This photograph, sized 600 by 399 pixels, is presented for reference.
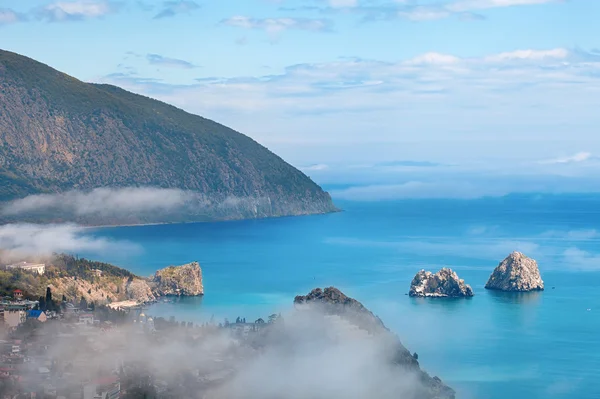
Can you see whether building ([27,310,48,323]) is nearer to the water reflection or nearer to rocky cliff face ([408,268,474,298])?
rocky cliff face ([408,268,474,298])

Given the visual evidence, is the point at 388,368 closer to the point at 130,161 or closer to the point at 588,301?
the point at 588,301

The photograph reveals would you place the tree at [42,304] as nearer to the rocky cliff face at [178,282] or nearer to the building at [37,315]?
the building at [37,315]

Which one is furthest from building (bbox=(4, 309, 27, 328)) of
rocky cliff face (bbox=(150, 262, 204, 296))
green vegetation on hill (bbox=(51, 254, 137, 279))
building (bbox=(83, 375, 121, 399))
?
rocky cliff face (bbox=(150, 262, 204, 296))

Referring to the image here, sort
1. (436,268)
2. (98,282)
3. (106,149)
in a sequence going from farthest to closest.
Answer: (106,149) → (436,268) → (98,282)

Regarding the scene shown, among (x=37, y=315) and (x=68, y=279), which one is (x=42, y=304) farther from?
(x=68, y=279)

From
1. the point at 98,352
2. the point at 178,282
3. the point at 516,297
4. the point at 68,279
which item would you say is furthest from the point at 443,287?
the point at 98,352
